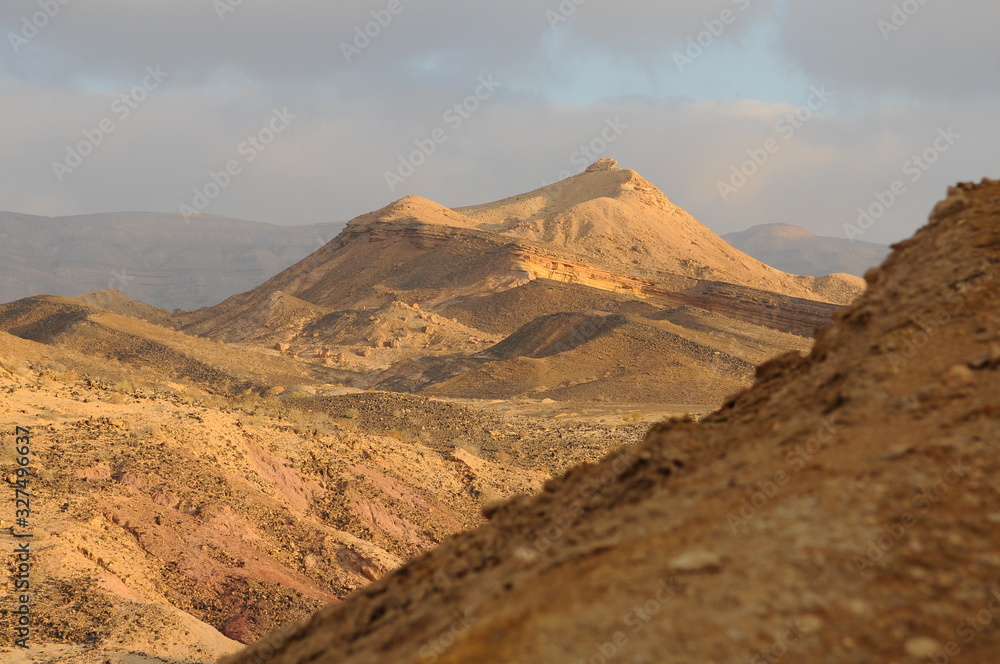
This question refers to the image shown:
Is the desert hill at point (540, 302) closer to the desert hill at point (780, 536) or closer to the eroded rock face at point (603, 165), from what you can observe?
the eroded rock face at point (603, 165)

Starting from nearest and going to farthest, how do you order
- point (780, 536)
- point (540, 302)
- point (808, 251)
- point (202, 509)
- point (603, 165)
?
1. point (780, 536)
2. point (202, 509)
3. point (540, 302)
4. point (603, 165)
5. point (808, 251)

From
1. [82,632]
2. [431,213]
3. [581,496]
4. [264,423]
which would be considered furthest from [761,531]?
[431,213]

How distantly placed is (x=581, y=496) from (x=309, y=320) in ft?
138

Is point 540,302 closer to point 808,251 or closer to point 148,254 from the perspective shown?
point 148,254

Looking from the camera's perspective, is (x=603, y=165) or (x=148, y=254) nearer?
(x=603, y=165)

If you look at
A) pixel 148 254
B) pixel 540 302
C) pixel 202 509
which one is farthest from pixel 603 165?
pixel 148 254

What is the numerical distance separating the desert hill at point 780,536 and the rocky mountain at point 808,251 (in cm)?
16745

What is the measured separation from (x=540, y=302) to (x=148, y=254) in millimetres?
136025

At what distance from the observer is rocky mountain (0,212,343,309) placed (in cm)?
14062

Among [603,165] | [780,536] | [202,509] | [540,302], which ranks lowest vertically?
[202,509]

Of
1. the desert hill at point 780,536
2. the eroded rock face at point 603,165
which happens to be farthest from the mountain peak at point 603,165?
the desert hill at point 780,536

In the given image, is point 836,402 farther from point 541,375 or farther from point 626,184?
point 626,184

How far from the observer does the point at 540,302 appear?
4722cm

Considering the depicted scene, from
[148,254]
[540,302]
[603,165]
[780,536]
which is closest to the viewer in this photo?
[780,536]
